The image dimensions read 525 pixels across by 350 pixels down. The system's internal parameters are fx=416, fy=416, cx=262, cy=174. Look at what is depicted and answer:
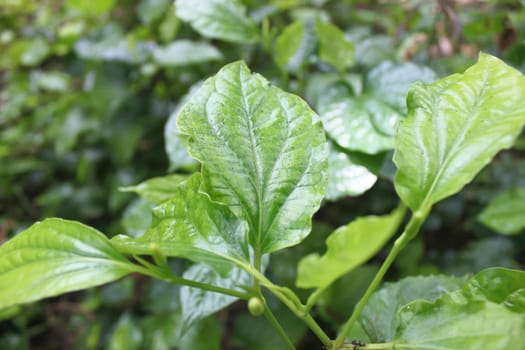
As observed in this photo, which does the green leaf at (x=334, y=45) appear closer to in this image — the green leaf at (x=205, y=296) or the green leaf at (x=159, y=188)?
the green leaf at (x=159, y=188)

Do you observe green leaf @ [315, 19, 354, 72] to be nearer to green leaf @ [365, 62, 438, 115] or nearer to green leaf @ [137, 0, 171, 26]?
green leaf @ [365, 62, 438, 115]

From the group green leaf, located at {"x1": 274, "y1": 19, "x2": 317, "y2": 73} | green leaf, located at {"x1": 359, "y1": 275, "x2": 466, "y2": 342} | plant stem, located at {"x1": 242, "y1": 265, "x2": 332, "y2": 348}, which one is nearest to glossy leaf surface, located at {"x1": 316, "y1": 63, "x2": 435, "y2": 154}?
green leaf, located at {"x1": 274, "y1": 19, "x2": 317, "y2": 73}

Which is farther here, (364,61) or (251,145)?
(364,61)

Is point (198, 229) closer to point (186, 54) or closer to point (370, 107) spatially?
point (370, 107)

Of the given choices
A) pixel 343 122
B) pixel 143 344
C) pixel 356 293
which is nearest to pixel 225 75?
pixel 343 122

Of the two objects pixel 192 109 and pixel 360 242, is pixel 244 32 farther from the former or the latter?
pixel 360 242

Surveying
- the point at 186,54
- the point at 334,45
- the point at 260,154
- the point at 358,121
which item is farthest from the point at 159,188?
the point at 186,54

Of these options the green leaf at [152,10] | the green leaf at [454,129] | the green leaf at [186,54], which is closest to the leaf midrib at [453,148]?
the green leaf at [454,129]
